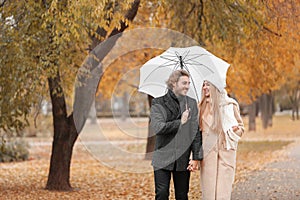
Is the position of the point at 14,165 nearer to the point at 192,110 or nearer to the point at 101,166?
the point at 101,166

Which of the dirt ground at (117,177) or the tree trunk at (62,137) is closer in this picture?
the dirt ground at (117,177)

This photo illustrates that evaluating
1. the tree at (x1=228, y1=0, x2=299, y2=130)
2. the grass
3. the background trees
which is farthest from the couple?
the grass

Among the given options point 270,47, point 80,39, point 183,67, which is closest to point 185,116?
point 183,67

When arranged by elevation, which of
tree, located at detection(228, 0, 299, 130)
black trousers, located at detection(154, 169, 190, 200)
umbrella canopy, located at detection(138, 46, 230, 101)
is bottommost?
black trousers, located at detection(154, 169, 190, 200)

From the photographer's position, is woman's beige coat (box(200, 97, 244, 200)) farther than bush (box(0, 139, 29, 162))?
No

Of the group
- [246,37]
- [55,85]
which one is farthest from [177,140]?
[246,37]

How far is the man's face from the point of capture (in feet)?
22.6

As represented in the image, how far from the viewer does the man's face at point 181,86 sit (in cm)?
689

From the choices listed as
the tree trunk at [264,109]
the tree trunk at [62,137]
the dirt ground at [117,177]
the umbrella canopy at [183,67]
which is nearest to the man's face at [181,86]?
the umbrella canopy at [183,67]

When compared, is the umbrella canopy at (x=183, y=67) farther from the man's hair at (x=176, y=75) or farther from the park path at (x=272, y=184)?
the park path at (x=272, y=184)

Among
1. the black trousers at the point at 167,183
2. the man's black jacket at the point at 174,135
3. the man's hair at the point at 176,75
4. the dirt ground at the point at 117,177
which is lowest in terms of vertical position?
the dirt ground at the point at 117,177

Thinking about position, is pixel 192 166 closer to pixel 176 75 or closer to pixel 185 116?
pixel 185 116

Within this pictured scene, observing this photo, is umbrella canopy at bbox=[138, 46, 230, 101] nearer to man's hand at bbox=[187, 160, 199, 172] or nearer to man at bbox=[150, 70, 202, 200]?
man at bbox=[150, 70, 202, 200]

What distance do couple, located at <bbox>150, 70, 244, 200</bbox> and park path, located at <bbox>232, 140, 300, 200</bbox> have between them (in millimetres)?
4278
